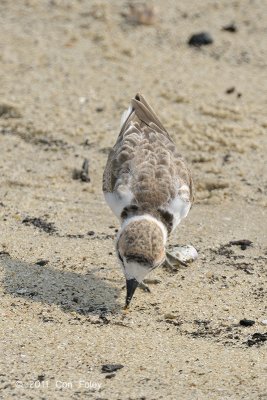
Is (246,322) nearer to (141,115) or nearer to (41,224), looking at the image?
(41,224)

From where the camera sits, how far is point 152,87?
1050 cm

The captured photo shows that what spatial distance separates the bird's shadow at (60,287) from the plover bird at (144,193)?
333 mm

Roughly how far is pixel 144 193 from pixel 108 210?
4.58 feet

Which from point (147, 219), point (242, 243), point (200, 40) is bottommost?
point (200, 40)

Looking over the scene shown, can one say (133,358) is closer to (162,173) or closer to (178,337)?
(178,337)

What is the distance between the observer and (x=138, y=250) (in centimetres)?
605

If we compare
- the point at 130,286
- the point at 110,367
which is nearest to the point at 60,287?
the point at 130,286

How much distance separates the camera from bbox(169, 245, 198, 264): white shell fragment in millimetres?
7152

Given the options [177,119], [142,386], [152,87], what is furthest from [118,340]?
[152,87]

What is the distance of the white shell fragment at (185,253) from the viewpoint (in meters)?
7.15

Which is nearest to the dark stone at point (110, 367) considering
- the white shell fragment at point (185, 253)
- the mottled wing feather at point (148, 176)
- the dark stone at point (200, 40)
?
the mottled wing feather at point (148, 176)

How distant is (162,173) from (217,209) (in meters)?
1.38

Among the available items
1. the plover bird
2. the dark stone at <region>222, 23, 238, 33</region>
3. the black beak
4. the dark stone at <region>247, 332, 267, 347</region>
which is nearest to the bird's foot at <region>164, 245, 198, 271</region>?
the plover bird

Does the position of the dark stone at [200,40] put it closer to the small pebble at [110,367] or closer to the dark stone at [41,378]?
the small pebble at [110,367]
